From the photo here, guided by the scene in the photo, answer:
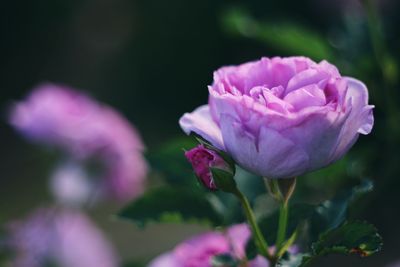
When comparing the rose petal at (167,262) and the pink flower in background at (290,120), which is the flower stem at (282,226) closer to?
the pink flower in background at (290,120)

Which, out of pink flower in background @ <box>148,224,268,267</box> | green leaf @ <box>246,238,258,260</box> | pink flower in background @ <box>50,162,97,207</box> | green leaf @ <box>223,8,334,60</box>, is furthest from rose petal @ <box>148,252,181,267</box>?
pink flower in background @ <box>50,162,97,207</box>

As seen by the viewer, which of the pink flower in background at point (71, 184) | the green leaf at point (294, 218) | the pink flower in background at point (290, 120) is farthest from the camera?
the pink flower in background at point (71, 184)

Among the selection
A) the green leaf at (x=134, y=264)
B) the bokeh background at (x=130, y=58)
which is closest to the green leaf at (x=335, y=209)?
the green leaf at (x=134, y=264)

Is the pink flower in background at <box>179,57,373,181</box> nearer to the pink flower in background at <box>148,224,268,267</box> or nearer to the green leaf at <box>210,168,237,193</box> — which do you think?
the green leaf at <box>210,168,237,193</box>

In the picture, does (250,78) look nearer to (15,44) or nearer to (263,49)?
(263,49)

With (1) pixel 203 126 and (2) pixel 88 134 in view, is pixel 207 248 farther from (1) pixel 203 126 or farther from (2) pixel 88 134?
(2) pixel 88 134

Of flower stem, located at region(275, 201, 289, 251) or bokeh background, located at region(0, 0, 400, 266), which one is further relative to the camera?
bokeh background, located at region(0, 0, 400, 266)
